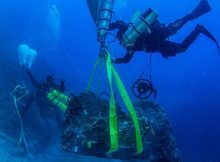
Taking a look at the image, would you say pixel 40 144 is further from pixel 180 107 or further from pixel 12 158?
pixel 180 107

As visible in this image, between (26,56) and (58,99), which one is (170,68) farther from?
(58,99)

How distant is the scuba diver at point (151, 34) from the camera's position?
5395mm

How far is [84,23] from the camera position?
75.0 m

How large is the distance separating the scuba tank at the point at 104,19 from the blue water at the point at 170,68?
3.12 feet

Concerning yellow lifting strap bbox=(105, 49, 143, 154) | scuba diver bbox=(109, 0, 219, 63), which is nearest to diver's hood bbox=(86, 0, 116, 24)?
scuba diver bbox=(109, 0, 219, 63)

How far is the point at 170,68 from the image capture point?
43.4 m

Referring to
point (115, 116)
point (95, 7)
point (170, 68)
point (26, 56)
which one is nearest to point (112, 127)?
point (115, 116)

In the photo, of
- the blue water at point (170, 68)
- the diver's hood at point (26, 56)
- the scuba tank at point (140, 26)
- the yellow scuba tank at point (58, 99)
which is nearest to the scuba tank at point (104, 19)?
the scuba tank at point (140, 26)

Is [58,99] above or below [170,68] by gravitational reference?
below

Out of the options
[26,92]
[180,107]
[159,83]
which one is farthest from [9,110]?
[159,83]

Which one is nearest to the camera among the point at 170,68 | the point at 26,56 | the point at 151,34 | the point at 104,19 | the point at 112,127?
the point at 112,127

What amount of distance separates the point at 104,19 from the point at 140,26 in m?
0.67

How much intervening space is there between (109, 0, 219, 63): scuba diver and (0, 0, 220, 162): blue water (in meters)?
0.40

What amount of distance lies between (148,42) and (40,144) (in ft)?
17.4
